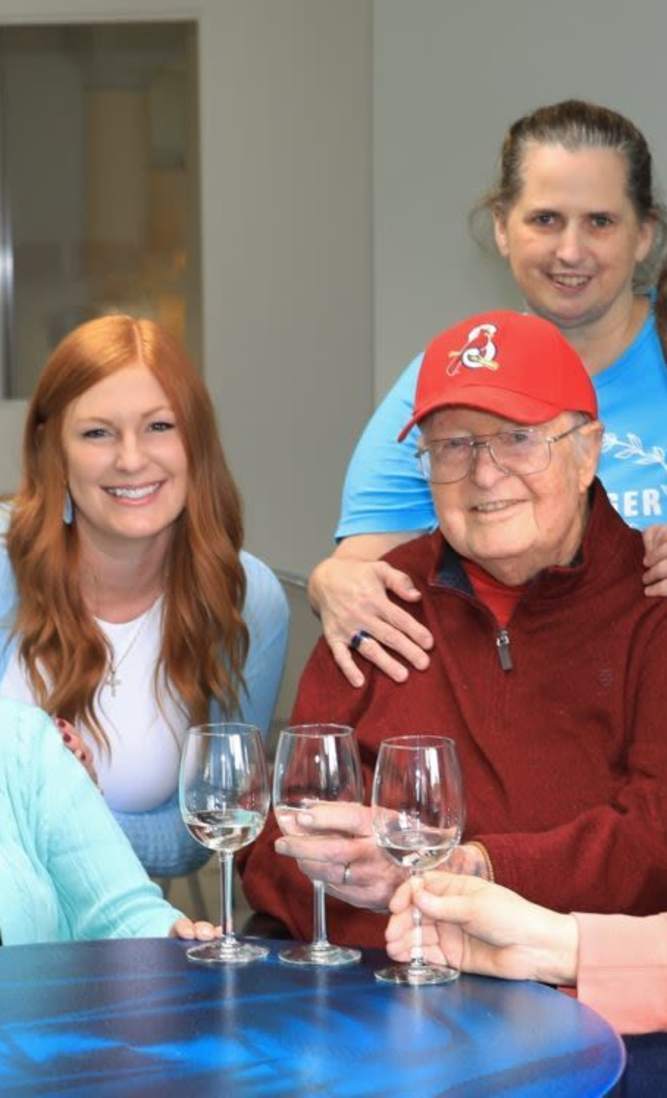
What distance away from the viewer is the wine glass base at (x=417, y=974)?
1.73m

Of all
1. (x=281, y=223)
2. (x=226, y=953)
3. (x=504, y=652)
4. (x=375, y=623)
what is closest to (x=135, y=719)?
(x=375, y=623)

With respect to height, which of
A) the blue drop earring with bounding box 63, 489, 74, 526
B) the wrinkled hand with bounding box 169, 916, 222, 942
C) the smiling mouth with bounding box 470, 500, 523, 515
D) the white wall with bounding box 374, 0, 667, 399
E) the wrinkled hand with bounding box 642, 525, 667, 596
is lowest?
the wrinkled hand with bounding box 169, 916, 222, 942

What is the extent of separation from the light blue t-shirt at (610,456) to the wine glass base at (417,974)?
3.99 ft

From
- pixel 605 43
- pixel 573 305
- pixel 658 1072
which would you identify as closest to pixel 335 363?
pixel 605 43

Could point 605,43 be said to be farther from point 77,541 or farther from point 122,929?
point 122,929

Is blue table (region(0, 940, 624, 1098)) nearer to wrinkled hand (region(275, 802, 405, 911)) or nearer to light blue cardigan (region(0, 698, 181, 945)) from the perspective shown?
wrinkled hand (region(275, 802, 405, 911))

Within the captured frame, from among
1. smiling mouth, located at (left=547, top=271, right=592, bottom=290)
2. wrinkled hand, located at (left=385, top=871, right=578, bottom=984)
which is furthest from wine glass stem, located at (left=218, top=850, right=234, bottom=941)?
smiling mouth, located at (left=547, top=271, right=592, bottom=290)

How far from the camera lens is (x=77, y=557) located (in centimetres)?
299

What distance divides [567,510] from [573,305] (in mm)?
883

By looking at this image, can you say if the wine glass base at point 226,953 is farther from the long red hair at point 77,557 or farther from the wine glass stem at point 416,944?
the long red hair at point 77,557

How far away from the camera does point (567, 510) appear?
7.14ft

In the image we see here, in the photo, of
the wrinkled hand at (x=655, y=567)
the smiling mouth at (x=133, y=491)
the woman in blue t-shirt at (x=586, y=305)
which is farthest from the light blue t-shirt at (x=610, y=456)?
the wrinkled hand at (x=655, y=567)

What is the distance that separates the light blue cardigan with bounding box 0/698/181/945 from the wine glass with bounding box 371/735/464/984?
1.46 ft

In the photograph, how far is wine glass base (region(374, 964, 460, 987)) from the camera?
5.67 ft
